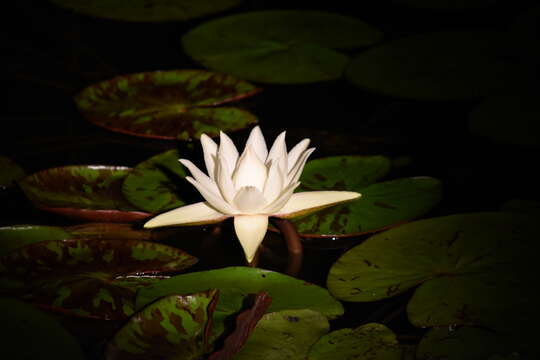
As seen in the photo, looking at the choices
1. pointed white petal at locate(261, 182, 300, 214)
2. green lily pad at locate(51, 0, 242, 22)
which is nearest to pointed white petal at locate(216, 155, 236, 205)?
pointed white petal at locate(261, 182, 300, 214)

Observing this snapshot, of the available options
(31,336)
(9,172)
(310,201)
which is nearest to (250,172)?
(310,201)

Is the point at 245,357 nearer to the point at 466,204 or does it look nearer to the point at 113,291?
the point at 113,291

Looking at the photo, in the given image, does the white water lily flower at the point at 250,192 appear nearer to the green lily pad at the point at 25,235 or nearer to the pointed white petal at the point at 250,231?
the pointed white petal at the point at 250,231

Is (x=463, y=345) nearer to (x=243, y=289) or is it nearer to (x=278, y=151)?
(x=243, y=289)

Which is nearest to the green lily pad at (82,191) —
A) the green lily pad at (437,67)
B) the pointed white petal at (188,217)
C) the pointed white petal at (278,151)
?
the pointed white petal at (188,217)

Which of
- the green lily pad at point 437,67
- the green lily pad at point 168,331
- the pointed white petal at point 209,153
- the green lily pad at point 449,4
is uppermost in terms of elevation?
the green lily pad at point 449,4
